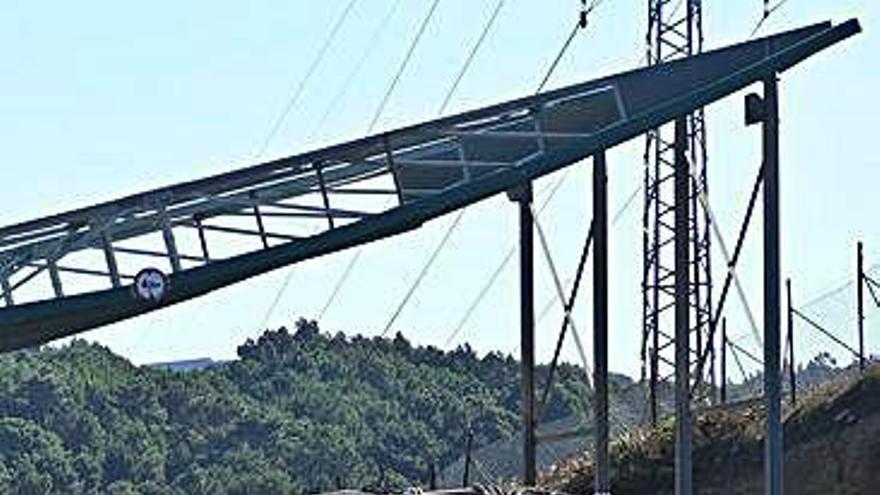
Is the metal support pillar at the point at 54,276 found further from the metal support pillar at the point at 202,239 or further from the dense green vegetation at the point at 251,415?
the dense green vegetation at the point at 251,415

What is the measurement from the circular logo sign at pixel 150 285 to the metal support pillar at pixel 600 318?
7248mm

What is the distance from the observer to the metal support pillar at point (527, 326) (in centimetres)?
4022

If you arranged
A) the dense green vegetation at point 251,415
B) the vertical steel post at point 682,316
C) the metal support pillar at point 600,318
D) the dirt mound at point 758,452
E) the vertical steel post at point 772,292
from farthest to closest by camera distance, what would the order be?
the dense green vegetation at point 251,415, the dirt mound at point 758,452, the metal support pillar at point 600,318, the vertical steel post at point 682,316, the vertical steel post at point 772,292

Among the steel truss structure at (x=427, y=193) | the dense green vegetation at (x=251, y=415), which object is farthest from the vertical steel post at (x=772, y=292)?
the dense green vegetation at (x=251, y=415)

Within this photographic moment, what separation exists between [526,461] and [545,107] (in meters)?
6.36

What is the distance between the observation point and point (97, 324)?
36844 mm

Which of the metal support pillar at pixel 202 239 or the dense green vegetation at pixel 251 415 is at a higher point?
the dense green vegetation at pixel 251 415

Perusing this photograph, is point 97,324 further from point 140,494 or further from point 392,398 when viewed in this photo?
point 392,398

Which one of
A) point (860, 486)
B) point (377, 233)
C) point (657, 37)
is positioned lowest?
point (860, 486)

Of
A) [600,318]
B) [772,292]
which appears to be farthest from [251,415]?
[772,292]

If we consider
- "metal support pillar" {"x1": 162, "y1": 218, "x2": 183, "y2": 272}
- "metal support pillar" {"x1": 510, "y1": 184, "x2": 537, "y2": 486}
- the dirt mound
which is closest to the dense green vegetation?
the dirt mound

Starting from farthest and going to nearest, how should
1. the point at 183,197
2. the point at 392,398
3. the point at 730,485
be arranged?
the point at 392,398, the point at 730,485, the point at 183,197

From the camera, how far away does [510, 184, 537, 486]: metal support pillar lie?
132 ft

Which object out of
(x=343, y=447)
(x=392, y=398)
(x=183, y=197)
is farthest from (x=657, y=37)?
(x=392, y=398)
